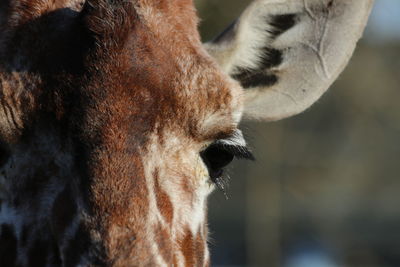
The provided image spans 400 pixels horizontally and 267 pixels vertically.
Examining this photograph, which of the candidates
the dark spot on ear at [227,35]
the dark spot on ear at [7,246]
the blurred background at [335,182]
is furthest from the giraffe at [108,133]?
the blurred background at [335,182]

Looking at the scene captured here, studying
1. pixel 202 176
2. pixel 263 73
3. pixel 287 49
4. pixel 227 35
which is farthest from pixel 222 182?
pixel 287 49

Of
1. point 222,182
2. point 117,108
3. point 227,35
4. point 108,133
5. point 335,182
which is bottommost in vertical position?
point 335,182

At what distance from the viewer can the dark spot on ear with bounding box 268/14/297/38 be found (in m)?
6.32

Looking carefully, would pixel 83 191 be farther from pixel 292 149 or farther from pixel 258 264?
pixel 292 149

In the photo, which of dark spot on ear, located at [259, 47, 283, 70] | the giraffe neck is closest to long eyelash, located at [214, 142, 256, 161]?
the giraffe neck

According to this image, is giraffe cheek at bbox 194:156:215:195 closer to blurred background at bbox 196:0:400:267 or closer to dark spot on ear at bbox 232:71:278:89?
dark spot on ear at bbox 232:71:278:89

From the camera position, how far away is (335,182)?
29.1 m

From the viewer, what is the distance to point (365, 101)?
84.7 ft

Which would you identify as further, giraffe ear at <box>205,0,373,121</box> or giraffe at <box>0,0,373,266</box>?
giraffe ear at <box>205,0,373,121</box>

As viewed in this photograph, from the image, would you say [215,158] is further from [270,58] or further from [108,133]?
[270,58]

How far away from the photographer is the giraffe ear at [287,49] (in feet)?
20.3

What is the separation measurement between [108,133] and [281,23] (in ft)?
7.72

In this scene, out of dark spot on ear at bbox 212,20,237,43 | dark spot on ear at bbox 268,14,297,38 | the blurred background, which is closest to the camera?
dark spot on ear at bbox 212,20,237,43

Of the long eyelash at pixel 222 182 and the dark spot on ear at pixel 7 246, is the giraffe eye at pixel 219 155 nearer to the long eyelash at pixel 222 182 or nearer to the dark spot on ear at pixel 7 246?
the long eyelash at pixel 222 182
